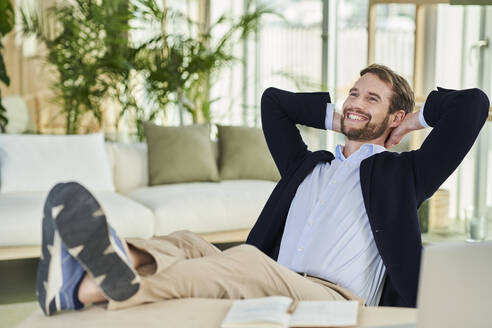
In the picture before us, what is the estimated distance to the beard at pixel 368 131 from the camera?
2.15m

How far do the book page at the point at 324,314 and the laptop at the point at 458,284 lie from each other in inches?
8.3

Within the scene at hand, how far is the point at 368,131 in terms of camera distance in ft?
7.07

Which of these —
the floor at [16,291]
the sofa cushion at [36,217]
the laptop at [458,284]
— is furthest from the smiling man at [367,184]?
the sofa cushion at [36,217]

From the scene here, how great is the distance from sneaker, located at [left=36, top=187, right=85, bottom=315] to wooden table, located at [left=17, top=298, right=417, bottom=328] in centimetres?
3

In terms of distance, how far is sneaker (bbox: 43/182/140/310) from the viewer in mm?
1330

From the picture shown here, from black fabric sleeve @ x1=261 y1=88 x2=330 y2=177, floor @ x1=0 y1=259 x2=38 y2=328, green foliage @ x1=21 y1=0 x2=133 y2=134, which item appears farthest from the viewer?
green foliage @ x1=21 y1=0 x2=133 y2=134

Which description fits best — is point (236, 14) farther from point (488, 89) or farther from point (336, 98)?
point (488, 89)

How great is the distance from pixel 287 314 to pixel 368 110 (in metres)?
1.02

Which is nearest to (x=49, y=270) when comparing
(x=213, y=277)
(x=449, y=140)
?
(x=213, y=277)

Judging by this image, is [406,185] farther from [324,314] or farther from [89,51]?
[89,51]

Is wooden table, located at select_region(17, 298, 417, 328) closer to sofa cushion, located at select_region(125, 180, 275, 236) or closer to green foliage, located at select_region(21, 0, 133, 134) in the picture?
sofa cushion, located at select_region(125, 180, 275, 236)

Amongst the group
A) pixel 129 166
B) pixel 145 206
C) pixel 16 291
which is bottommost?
pixel 16 291

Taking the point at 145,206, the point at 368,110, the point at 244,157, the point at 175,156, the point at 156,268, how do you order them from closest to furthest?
the point at 156,268 < the point at 368,110 < the point at 145,206 < the point at 175,156 < the point at 244,157

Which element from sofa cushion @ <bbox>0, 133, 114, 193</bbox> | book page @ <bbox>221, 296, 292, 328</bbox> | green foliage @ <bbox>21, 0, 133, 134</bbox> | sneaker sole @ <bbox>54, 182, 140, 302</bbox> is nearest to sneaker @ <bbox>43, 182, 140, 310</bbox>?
sneaker sole @ <bbox>54, 182, 140, 302</bbox>
